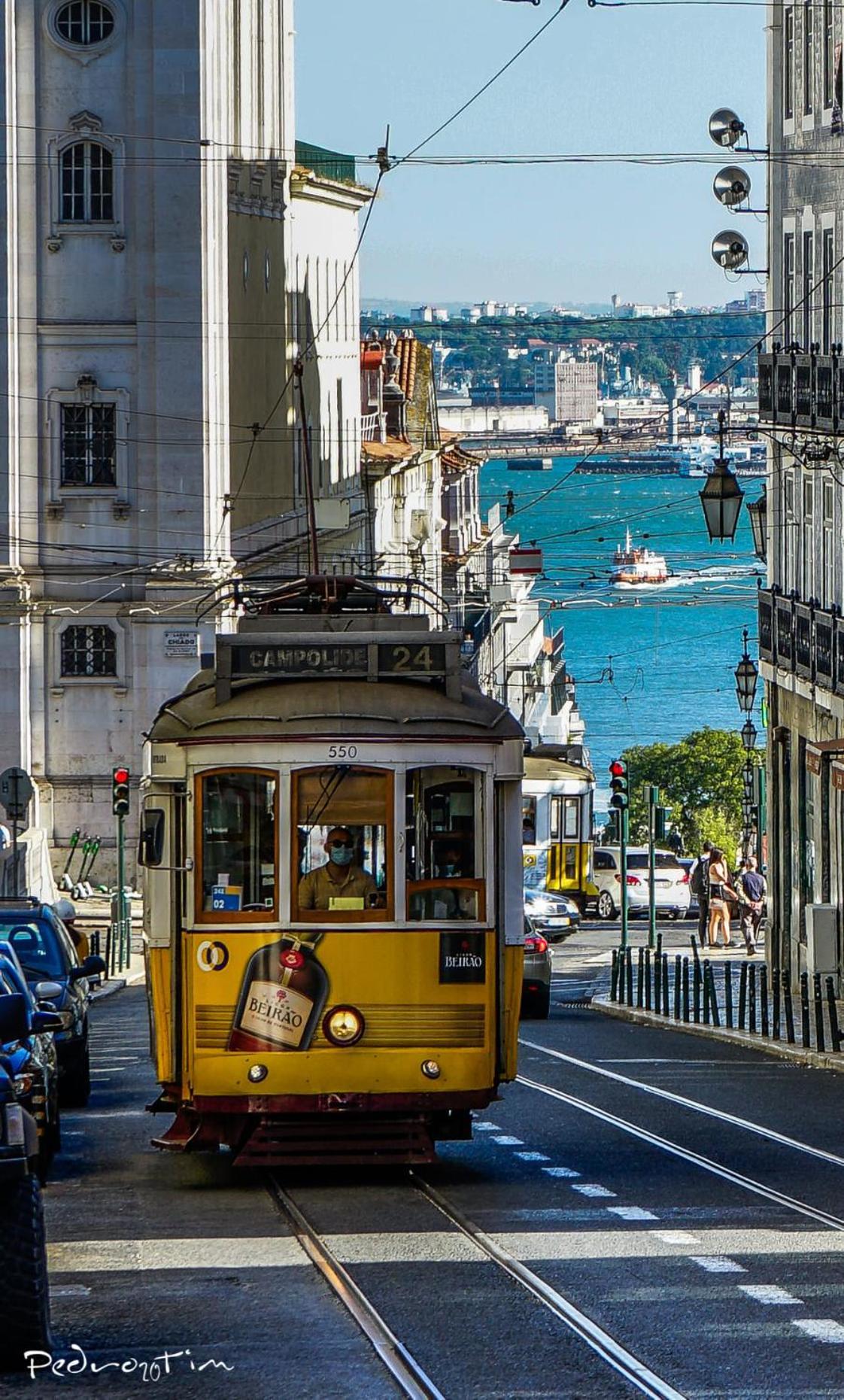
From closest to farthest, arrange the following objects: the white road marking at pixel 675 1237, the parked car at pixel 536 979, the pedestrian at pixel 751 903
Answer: the white road marking at pixel 675 1237 < the parked car at pixel 536 979 < the pedestrian at pixel 751 903

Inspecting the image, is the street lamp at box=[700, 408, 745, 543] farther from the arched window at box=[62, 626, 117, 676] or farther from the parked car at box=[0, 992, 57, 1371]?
the arched window at box=[62, 626, 117, 676]

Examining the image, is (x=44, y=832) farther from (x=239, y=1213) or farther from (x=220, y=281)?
(x=239, y=1213)

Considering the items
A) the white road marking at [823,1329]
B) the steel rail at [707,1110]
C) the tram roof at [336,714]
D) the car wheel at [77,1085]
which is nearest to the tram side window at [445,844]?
the tram roof at [336,714]

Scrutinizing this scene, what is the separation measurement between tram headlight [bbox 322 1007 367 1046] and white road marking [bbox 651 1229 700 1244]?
2.29 metres

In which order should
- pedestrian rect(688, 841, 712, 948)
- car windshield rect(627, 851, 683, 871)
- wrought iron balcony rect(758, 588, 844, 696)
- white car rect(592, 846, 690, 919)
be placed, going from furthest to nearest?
car windshield rect(627, 851, 683, 871) → white car rect(592, 846, 690, 919) → pedestrian rect(688, 841, 712, 948) → wrought iron balcony rect(758, 588, 844, 696)

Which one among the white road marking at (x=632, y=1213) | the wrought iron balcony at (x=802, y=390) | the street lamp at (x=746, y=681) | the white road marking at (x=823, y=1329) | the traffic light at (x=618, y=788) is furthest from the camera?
the street lamp at (x=746, y=681)

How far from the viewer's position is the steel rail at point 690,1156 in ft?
46.3

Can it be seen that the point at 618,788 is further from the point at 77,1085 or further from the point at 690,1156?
the point at 690,1156

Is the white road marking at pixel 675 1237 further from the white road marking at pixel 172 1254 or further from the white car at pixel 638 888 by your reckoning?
the white car at pixel 638 888

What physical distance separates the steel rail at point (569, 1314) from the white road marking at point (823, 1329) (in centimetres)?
76

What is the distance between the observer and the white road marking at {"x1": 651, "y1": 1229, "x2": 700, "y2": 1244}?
13.2 metres

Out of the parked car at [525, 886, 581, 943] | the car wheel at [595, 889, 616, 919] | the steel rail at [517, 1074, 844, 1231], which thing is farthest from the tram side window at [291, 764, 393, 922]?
the car wheel at [595, 889, 616, 919]

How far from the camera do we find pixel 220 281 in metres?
56.0

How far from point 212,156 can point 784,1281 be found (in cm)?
4597
